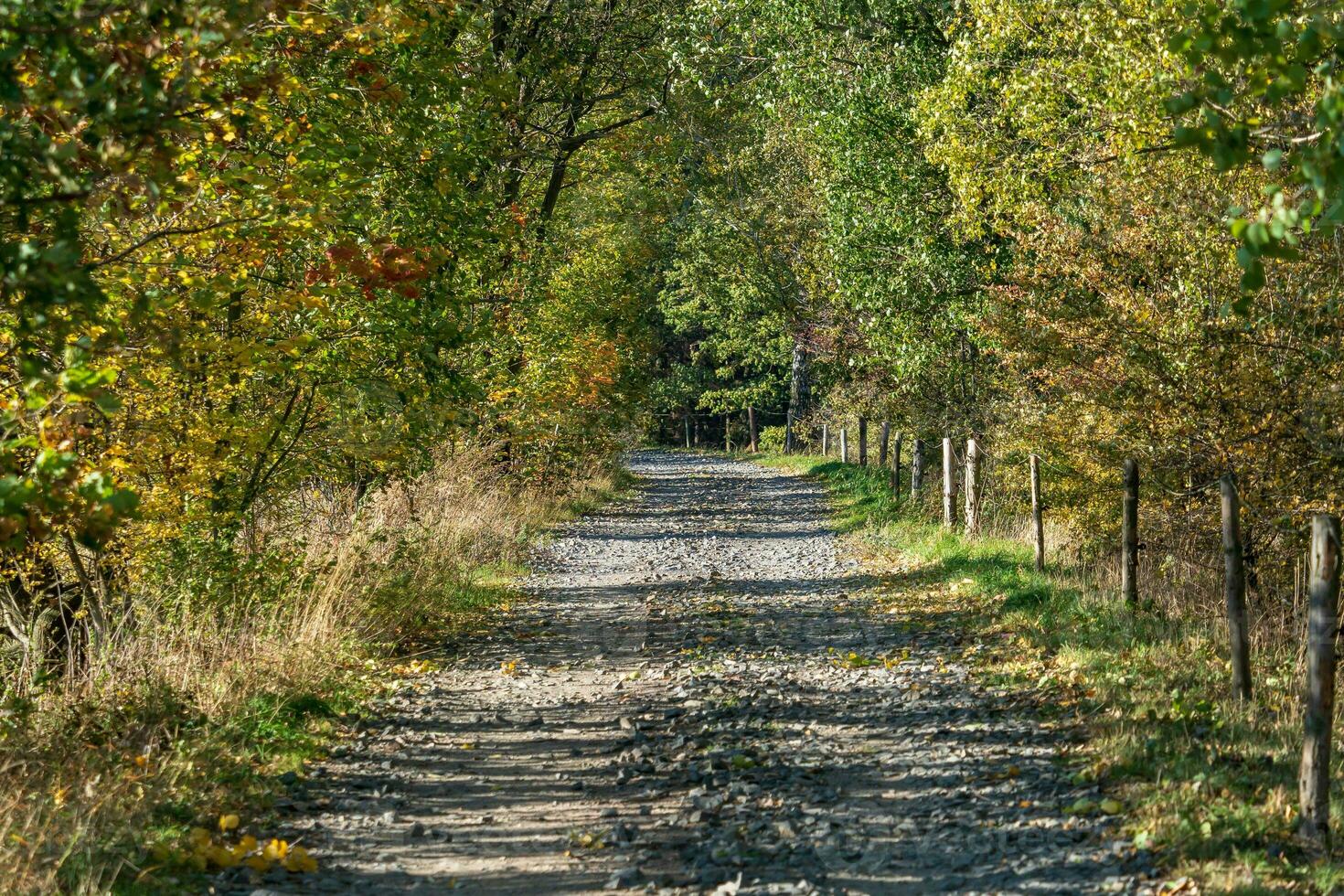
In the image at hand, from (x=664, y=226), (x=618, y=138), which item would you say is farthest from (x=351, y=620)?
(x=664, y=226)

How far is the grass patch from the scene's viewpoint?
6113 mm

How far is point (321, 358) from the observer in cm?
1046

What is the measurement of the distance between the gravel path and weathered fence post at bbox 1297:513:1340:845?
926mm

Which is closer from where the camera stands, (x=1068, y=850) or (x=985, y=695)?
(x=1068, y=850)

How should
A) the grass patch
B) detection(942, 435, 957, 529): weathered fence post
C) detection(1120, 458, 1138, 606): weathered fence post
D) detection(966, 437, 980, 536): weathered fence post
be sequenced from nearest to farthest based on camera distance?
1. the grass patch
2. detection(1120, 458, 1138, 606): weathered fence post
3. detection(966, 437, 980, 536): weathered fence post
4. detection(942, 435, 957, 529): weathered fence post

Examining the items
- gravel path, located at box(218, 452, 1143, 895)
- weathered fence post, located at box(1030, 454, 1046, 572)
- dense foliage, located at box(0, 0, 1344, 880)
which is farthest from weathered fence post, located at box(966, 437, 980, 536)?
gravel path, located at box(218, 452, 1143, 895)

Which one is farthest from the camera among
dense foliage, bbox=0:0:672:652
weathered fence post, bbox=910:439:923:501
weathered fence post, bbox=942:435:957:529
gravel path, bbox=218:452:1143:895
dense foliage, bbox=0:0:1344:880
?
weathered fence post, bbox=910:439:923:501

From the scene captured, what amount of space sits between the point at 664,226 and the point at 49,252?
3786 cm

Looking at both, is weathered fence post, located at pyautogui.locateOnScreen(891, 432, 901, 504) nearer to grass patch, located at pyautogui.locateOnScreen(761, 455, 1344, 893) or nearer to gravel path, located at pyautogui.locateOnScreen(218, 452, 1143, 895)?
grass patch, located at pyautogui.locateOnScreen(761, 455, 1344, 893)

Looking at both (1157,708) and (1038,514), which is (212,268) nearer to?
(1157,708)

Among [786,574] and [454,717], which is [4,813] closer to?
[454,717]

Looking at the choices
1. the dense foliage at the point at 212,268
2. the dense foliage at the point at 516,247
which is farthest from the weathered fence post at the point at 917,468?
the dense foliage at the point at 212,268

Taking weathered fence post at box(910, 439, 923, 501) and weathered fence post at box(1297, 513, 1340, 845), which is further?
weathered fence post at box(910, 439, 923, 501)

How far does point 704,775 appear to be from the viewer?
7.90 meters
